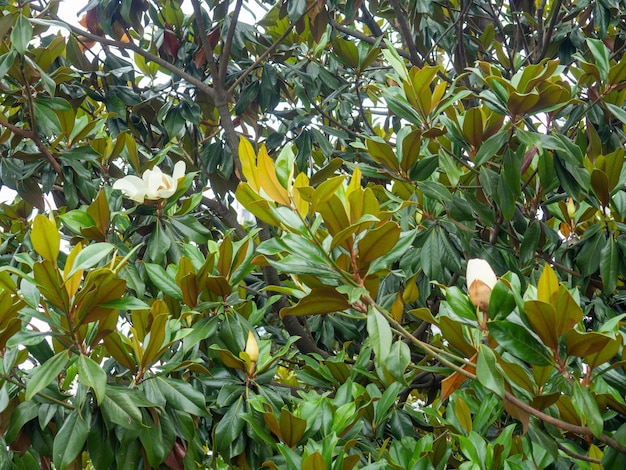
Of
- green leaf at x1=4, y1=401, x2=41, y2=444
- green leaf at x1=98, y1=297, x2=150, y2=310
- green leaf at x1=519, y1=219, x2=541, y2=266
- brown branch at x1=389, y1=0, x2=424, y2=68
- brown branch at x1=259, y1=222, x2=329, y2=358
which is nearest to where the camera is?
green leaf at x1=98, y1=297, x2=150, y2=310

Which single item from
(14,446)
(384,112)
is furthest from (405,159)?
(384,112)

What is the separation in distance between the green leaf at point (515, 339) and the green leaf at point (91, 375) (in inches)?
26.1

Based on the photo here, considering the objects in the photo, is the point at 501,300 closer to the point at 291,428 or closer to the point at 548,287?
the point at 548,287

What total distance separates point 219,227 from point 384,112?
1.27 metres

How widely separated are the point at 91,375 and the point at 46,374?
85mm

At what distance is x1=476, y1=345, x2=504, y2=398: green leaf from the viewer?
1.08 metres

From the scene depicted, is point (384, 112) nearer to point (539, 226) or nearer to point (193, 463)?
point (539, 226)

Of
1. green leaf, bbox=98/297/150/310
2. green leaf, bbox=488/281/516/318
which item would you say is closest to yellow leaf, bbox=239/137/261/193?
green leaf, bbox=98/297/150/310

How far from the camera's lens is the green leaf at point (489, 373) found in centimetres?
108

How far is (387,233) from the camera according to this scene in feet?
3.91

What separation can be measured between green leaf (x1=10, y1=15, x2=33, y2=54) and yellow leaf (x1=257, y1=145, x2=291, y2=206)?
122cm

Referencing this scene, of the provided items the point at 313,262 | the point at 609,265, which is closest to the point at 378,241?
the point at 313,262

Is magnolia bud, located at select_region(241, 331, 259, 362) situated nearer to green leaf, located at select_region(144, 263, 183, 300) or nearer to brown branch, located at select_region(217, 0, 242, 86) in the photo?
green leaf, located at select_region(144, 263, 183, 300)

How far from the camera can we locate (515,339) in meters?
1.15
